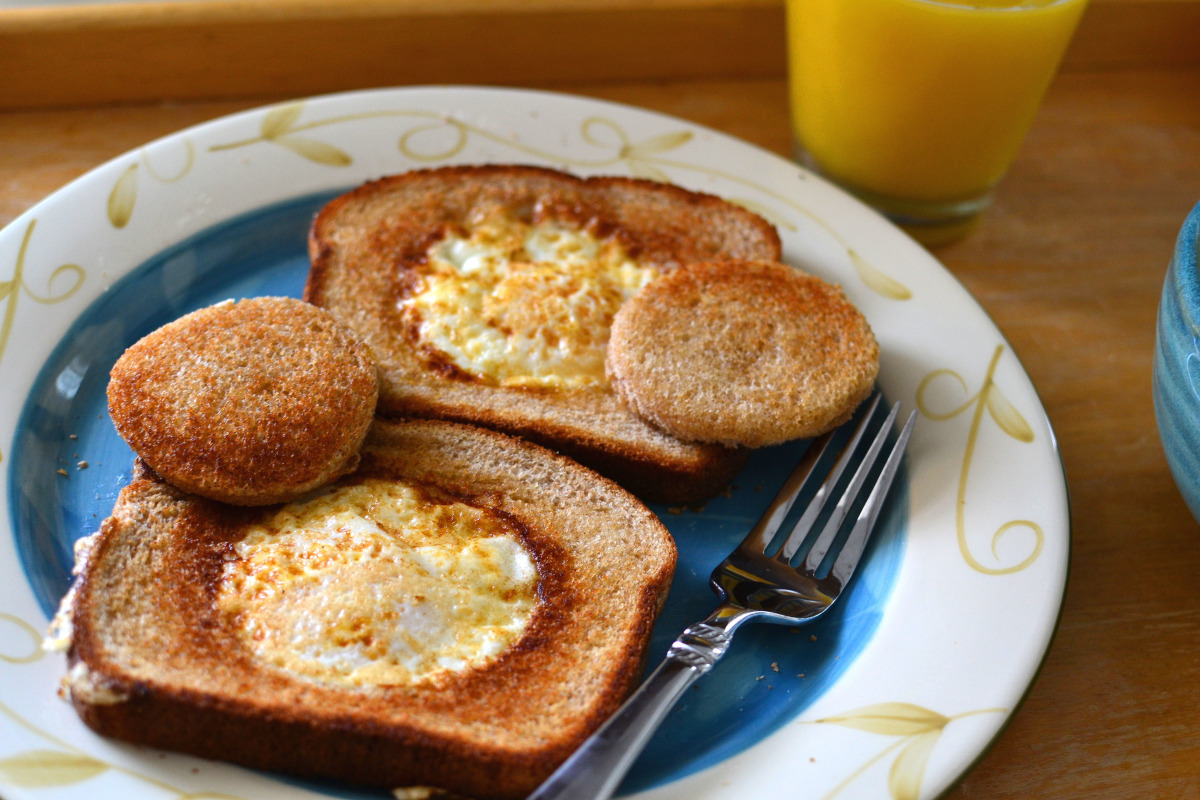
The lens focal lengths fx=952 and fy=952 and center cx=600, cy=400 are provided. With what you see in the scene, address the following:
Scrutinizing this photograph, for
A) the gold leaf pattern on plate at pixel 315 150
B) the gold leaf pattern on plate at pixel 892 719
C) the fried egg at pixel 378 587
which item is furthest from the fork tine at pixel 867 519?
the gold leaf pattern on plate at pixel 315 150

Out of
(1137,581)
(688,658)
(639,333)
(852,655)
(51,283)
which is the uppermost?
(51,283)

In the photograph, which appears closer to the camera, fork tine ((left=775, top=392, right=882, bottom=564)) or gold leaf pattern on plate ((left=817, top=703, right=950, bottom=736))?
gold leaf pattern on plate ((left=817, top=703, right=950, bottom=736))

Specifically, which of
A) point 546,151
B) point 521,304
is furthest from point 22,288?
point 546,151

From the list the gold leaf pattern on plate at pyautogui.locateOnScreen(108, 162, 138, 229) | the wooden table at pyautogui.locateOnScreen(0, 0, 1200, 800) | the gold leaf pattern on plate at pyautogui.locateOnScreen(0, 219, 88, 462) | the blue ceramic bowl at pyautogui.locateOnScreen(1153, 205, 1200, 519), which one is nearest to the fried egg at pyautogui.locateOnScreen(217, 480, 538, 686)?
the gold leaf pattern on plate at pyautogui.locateOnScreen(0, 219, 88, 462)

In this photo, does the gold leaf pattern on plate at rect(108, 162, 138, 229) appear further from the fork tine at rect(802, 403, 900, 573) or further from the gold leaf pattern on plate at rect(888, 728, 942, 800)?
the gold leaf pattern on plate at rect(888, 728, 942, 800)

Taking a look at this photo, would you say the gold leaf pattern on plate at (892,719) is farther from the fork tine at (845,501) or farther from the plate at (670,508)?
the fork tine at (845,501)

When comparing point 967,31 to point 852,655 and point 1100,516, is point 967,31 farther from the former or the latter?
point 852,655

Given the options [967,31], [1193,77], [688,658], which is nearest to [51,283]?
[688,658]
